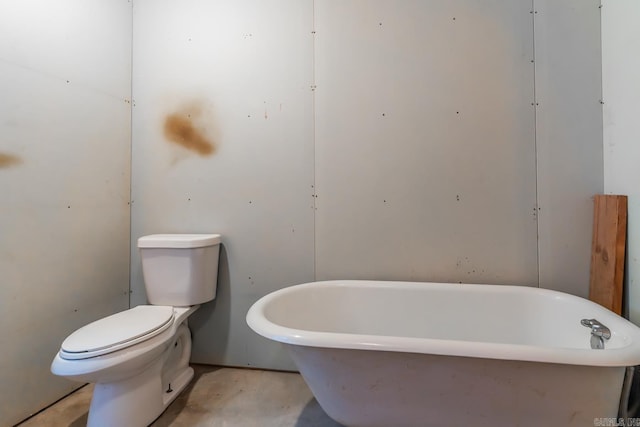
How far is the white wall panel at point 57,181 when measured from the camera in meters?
1.16

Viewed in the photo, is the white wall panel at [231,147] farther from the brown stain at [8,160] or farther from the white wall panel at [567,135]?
the white wall panel at [567,135]

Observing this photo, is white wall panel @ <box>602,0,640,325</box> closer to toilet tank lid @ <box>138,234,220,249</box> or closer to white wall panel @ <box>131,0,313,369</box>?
white wall panel @ <box>131,0,313,369</box>

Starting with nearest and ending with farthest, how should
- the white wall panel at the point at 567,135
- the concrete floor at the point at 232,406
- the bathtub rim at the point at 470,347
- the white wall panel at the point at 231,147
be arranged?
the bathtub rim at the point at 470,347 → the concrete floor at the point at 232,406 → the white wall panel at the point at 567,135 → the white wall panel at the point at 231,147

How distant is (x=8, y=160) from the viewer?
1.15 metres

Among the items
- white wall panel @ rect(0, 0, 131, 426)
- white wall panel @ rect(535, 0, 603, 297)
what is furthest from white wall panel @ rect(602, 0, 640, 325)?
white wall panel @ rect(0, 0, 131, 426)

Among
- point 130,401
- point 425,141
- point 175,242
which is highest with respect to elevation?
point 425,141

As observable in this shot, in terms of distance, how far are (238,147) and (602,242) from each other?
6.26ft

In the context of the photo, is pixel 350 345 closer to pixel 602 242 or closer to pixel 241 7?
pixel 602 242

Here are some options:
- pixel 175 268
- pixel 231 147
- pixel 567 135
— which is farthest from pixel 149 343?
pixel 567 135

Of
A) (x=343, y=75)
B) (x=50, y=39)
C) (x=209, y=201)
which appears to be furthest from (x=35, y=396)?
(x=343, y=75)

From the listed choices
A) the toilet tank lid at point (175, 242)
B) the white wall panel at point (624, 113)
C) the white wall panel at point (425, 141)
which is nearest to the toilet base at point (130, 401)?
the toilet tank lid at point (175, 242)

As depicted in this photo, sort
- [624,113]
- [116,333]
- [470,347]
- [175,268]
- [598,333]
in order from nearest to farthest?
[470,347] → [598,333] → [116,333] → [624,113] → [175,268]

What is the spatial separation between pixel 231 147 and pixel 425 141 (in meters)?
1.11

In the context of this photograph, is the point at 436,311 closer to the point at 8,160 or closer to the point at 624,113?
the point at 624,113
